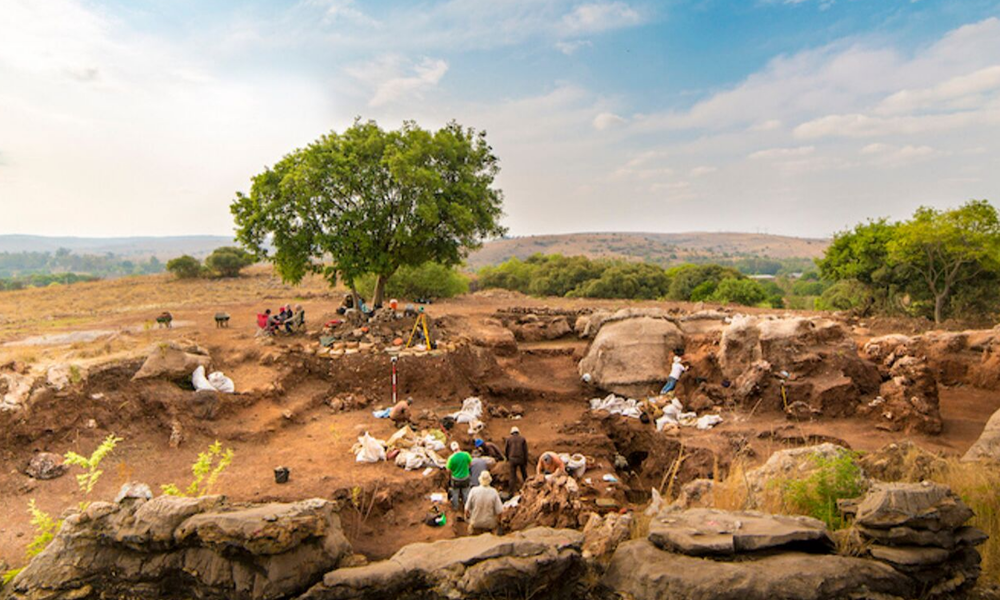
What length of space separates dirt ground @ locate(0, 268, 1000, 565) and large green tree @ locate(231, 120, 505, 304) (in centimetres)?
293

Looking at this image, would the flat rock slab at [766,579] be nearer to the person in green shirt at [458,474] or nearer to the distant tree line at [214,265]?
the person in green shirt at [458,474]

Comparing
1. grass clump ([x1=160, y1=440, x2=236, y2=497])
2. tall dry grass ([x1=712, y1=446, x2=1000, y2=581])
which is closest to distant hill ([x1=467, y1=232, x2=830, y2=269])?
grass clump ([x1=160, y1=440, x2=236, y2=497])

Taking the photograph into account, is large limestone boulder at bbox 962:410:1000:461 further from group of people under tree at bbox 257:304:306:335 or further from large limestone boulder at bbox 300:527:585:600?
group of people under tree at bbox 257:304:306:335

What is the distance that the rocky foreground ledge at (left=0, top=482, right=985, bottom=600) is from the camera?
13.0 feet

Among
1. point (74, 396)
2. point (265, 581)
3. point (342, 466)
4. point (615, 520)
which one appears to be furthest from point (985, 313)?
point (74, 396)

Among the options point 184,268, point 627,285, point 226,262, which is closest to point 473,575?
point 627,285

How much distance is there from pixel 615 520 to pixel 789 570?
1992mm

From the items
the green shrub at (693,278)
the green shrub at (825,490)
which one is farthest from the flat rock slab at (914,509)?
the green shrub at (693,278)

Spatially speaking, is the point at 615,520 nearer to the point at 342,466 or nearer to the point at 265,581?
the point at 265,581

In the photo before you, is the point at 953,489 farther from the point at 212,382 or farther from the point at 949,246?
the point at 949,246

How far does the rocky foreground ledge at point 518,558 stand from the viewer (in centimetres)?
395

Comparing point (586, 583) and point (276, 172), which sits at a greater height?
point (276, 172)

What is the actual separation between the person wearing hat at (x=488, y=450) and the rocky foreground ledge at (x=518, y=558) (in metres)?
4.50

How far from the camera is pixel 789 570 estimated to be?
3857 millimetres
